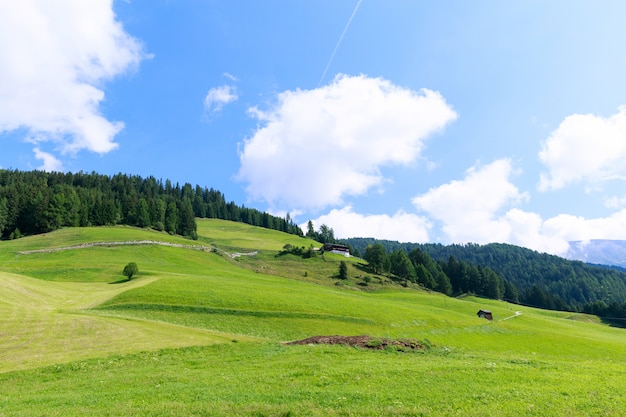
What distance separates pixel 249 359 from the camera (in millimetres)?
26359

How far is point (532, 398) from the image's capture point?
647 inches

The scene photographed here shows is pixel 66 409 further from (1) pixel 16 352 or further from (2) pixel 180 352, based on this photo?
(1) pixel 16 352

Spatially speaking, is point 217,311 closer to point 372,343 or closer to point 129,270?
point 372,343

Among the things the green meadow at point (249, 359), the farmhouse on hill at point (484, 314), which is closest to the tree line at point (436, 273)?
the farmhouse on hill at point (484, 314)

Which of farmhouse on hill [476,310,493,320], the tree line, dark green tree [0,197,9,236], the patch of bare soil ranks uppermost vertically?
dark green tree [0,197,9,236]

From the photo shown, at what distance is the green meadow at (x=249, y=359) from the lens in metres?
15.8

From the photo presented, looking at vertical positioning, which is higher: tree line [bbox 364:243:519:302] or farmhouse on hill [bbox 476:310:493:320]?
tree line [bbox 364:243:519:302]

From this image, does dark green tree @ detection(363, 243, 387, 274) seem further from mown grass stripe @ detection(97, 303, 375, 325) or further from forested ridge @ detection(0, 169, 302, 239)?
mown grass stripe @ detection(97, 303, 375, 325)

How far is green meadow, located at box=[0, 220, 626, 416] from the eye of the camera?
15.8m

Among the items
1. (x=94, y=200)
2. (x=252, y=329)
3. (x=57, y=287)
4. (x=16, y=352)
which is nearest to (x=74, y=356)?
(x=16, y=352)

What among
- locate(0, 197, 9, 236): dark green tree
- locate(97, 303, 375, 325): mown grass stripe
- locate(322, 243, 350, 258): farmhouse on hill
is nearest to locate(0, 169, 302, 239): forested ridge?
locate(0, 197, 9, 236): dark green tree

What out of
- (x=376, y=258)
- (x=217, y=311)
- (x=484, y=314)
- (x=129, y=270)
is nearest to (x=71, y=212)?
(x=129, y=270)

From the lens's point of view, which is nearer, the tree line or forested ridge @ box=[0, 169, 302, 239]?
forested ridge @ box=[0, 169, 302, 239]

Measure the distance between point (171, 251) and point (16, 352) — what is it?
81.6 m
